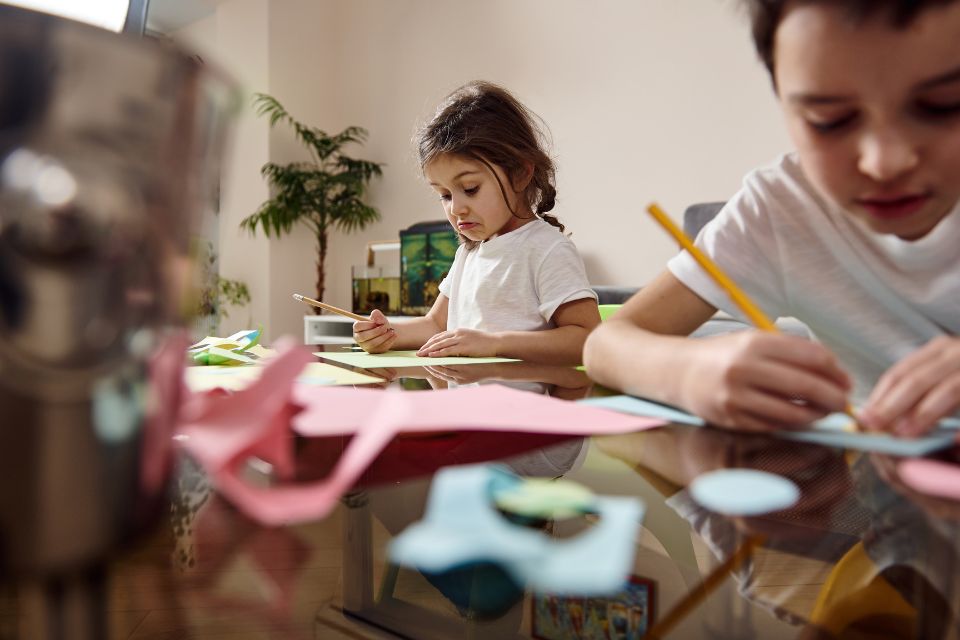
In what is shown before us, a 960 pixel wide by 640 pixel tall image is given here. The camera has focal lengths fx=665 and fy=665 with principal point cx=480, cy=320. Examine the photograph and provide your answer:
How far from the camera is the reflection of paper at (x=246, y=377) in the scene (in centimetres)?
45

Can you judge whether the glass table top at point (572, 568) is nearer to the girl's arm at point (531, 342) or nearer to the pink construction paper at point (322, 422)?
the pink construction paper at point (322, 422)

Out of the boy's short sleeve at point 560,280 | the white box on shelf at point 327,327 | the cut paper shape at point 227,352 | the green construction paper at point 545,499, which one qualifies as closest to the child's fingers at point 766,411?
the green construction paper at point 545,499

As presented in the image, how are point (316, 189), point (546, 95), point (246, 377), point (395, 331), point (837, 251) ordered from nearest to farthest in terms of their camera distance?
point (246, 377)
point (837, 251)
point (395, 331)
point (546, 95)
point (316, 189)

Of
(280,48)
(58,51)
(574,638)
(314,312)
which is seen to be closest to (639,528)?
(574,638)

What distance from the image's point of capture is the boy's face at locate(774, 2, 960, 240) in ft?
1.21

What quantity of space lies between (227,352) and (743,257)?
20.4 inches

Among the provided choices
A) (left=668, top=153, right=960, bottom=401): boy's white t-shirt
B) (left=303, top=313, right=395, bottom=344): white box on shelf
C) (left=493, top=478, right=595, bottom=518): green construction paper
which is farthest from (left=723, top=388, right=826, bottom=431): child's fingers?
(left=303, top=313, right=395, bottom=344): white box on shelf

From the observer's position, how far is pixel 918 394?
294mm

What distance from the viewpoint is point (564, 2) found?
99.7 inches

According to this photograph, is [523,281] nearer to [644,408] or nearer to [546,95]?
[644,408]

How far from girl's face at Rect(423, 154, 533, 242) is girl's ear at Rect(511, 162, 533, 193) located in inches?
0.6

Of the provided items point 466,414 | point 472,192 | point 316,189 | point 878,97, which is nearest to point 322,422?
point 466,414

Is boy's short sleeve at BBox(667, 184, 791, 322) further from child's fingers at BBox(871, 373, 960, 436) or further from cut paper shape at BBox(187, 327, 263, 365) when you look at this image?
cut paper shape at BBox(187, 327, 263, 365)

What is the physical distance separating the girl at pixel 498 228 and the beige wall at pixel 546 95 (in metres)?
0.60
